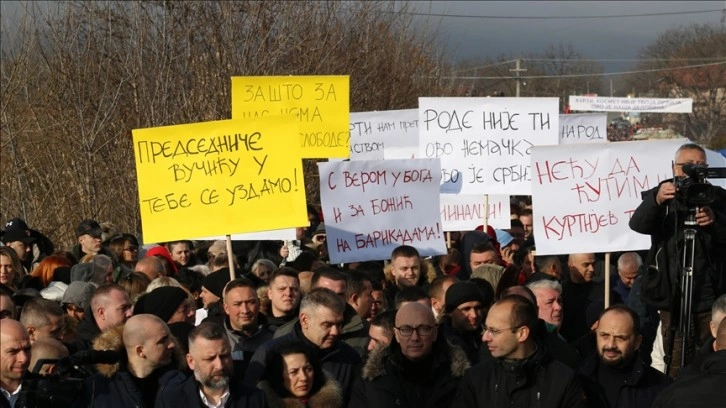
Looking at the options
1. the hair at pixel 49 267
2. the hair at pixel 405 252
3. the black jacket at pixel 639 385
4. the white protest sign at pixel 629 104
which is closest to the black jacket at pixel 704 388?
the black jacket at pixel 639 385

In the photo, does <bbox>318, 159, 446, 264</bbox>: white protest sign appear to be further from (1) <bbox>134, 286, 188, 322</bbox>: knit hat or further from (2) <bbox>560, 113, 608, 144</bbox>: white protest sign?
(2) <bbox>560, 113, 608, 144</bbox>: white protest sign

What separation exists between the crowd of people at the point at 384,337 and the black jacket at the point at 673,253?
0.01 metres

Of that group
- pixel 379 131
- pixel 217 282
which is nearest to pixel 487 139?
pixel 379 131

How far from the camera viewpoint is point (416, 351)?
6.84 metres

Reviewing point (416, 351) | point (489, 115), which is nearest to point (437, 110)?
point (489, 115)

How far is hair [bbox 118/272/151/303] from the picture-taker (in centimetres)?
944

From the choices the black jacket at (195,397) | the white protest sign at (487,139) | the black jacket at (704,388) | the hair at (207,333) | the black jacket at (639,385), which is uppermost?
the white protest sign at (487,139)

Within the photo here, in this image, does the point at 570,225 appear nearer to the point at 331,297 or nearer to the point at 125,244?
the point at 331,297

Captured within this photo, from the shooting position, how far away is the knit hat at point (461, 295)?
8.23 meters

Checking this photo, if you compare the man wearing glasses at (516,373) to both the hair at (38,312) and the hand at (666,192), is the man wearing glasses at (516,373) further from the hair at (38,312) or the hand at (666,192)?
the hair at (38,312)

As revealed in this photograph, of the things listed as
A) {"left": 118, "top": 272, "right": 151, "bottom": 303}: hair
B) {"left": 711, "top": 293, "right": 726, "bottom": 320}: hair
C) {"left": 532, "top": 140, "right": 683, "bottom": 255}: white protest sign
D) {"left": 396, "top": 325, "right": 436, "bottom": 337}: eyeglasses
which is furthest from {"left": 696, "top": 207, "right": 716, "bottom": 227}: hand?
{"left": 118, "top": 272, "right": 151, "bottom": 303}: hair

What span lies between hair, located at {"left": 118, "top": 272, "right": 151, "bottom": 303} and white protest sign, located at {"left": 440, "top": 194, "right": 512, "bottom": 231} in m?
5.41

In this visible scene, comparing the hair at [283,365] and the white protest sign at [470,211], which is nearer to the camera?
the hair at [283,365]

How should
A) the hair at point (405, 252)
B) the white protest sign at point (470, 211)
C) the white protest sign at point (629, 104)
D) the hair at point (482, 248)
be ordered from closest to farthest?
1. the hair at point (405, 252)
2. the hair at point (482, 248)
3. the white protest sign at point (470, 211)
4. the white protest sign at point (629, 104)
